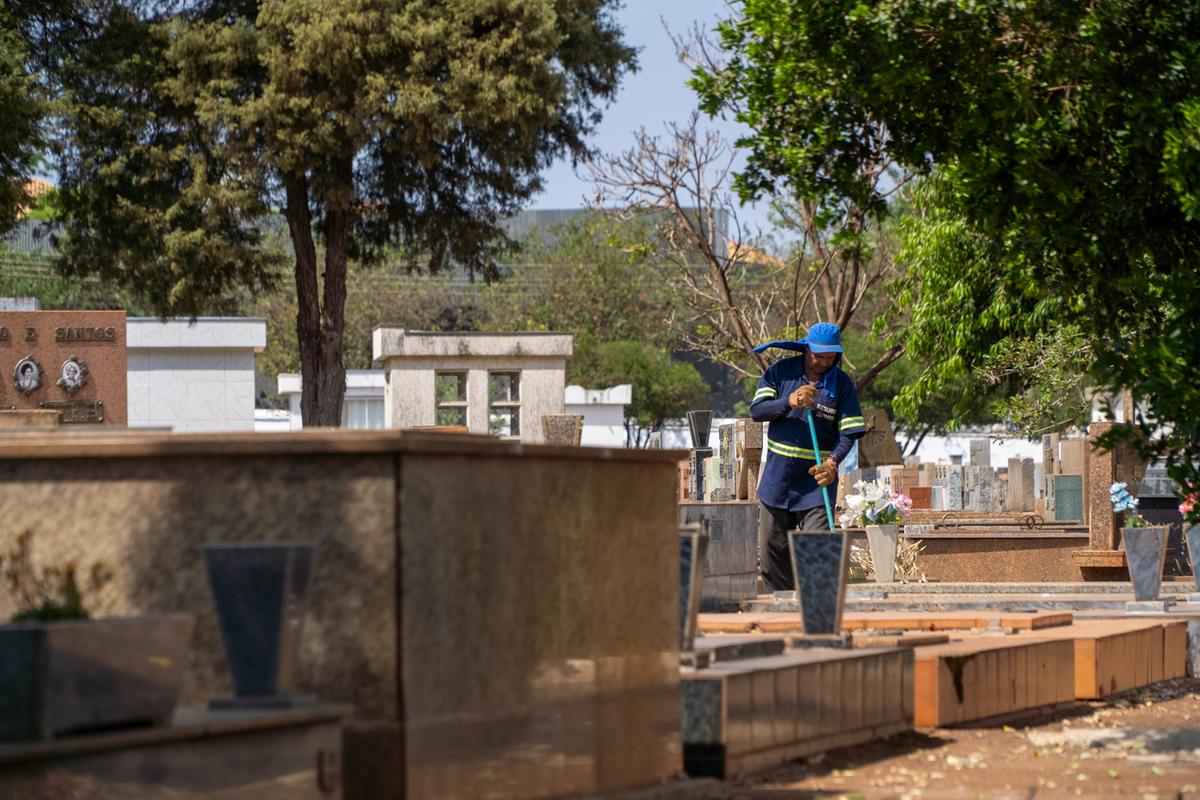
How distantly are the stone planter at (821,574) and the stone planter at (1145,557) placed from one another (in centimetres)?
461

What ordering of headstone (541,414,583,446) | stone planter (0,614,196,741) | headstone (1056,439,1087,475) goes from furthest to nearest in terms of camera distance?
headstone (1056,439,1087,475)
headstone (541,414,583,446)
stone planter (0,614,196,741)

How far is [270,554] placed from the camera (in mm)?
4531

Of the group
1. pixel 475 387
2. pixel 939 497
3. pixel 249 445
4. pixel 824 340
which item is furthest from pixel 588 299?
pixel 249 445

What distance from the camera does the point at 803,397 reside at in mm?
10695

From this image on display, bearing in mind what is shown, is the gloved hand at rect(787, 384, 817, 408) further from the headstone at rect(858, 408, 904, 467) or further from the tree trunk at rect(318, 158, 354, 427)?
the headstone at rect(858, 408, 904, 467)

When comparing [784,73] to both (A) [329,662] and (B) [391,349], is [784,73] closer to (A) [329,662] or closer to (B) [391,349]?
(A) [329,662]

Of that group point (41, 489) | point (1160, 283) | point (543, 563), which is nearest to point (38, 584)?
point (41, 489)

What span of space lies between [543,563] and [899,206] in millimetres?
52455

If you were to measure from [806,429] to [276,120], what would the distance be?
19.6 meters

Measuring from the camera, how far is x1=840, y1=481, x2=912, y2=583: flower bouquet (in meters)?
16.1

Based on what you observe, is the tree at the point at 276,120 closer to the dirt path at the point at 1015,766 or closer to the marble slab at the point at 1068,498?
the marble slab at the point at 1068,498

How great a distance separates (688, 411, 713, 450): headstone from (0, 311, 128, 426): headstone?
Result: 8.06 m

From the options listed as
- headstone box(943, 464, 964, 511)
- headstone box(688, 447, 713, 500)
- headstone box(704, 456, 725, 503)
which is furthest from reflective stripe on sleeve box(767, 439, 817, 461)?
headstone box(943, 464, 964, 511)

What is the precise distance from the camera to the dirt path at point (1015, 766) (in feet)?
20.5
